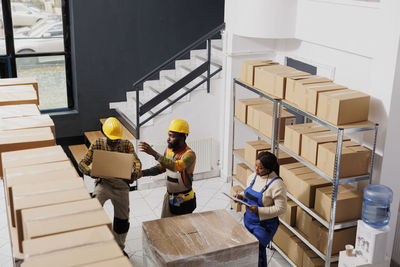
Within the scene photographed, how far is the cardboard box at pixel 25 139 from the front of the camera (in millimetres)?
4058

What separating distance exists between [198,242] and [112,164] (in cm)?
126

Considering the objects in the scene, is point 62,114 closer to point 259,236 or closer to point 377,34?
point 259,236

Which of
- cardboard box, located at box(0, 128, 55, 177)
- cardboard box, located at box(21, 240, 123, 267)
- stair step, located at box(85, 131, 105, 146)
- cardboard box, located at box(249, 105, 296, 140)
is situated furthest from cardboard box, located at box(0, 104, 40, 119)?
stair step, located at box(85, 131, 105, 146)

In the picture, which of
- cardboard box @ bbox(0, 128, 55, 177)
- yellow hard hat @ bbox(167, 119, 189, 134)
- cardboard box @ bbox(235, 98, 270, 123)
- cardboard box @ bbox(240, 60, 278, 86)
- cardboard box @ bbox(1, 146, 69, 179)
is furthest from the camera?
cardboard box @ bbox(235, 98, 270, 123)

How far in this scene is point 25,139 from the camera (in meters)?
4.11

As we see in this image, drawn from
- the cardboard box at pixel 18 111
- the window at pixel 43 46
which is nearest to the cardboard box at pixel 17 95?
the cardboard box at pixel 18 111

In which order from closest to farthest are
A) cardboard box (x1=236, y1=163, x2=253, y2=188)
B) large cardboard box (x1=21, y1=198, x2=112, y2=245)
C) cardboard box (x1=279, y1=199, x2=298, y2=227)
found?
large cardboard box (x1=21, y1=198, x2=112, y2=245) < cardboard box (x1=279, y1=199, x2=298, y2=227) < cardboard box (x1=236, y1=163, x2=253, y2=188)

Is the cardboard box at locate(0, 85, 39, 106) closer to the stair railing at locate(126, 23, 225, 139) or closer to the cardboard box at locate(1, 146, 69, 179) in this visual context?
the cardboard box at locate(1, 146, 69, 179)

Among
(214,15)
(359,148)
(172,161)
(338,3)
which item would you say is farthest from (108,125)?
(214,15)

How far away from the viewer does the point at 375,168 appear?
5.04 meters

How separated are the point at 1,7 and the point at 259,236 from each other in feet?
19.8

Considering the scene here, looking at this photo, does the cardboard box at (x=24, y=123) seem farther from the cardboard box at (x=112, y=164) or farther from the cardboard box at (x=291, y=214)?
the cardboard box at (x=291, y=214)

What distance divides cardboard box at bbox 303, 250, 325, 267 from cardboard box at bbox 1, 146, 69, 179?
2.99 m

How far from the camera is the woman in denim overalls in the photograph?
471 centimetres
